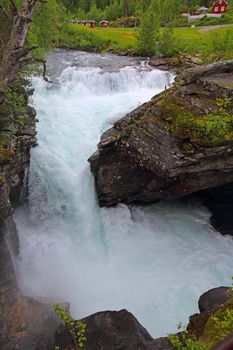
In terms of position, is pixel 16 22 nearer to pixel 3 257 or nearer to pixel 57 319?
pixel 3 257

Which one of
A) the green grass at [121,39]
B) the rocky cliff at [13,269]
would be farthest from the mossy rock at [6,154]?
the green grass at [121,39]

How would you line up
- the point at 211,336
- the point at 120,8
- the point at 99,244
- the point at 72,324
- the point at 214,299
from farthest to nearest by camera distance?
1. the point at 120,8
2. the point at 99,244
3. the point at 214,299
4. the point at 72,324
5. the point at 211,336

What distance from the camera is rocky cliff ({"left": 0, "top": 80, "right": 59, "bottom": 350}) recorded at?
10758 millimetres

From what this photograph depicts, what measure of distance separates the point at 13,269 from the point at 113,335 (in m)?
3.97

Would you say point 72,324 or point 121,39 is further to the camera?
point 121,39

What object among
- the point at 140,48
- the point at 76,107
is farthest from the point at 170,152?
the point at 140,48

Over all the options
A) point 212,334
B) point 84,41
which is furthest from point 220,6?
point 212,334

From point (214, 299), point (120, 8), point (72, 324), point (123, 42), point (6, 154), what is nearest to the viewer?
point (72, 324)

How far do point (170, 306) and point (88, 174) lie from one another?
6799mm

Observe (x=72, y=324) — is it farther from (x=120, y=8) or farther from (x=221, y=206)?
(x=120, y=8)

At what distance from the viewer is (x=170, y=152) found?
45.9 feet

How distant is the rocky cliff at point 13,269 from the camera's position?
35.3 ft

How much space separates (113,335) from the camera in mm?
10312

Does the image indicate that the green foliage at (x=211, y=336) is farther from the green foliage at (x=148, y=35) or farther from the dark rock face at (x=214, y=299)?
the green foliage at (x=148, y=35)
